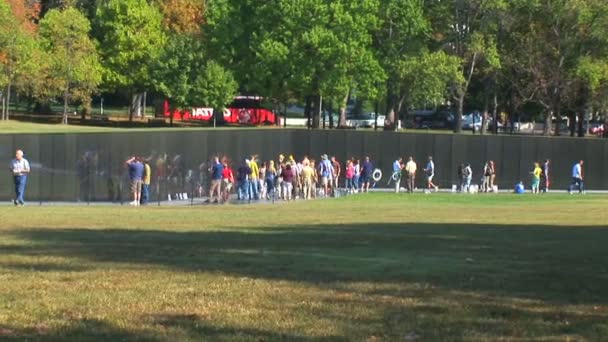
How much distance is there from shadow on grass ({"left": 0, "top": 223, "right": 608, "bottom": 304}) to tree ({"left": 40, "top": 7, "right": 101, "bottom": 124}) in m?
51.6

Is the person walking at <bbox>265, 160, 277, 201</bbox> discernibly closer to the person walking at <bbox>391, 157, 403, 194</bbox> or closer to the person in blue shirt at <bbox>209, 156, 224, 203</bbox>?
the person in blue shirt at <bbox>209, 156, 224, 203</bbox>

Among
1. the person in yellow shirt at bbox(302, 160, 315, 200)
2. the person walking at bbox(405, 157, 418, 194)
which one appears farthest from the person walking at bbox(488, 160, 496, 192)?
the person in yellow shirt at bbox(302, 160, 315, 200)

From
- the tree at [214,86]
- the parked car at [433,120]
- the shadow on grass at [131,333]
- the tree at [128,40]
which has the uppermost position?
the tree at [128,40]

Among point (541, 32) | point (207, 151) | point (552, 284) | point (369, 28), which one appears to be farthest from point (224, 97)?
point (552, 284)

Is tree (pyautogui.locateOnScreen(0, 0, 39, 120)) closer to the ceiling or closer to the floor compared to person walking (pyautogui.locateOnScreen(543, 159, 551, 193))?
closer to the ceiling

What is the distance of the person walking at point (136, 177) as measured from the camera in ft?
110

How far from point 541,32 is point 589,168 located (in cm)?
1619

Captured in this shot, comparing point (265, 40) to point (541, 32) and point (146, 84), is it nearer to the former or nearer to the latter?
point (146, 84)

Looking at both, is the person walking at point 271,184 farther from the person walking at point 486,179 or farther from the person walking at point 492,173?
the person walking at point 492,173

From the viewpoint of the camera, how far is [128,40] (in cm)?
7206

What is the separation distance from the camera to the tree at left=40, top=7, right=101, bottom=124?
220 feet

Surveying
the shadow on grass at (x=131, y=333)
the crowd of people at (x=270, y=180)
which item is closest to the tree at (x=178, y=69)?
the crowd of people at (x=270, y=180)

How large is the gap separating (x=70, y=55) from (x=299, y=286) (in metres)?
61.0

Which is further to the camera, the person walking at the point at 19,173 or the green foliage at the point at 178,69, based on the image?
the green foliage at the point at 178,69
